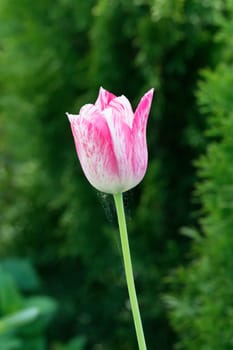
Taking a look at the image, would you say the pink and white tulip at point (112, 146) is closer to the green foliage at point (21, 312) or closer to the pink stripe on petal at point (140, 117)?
the pink stripe on petal at point (140, 117)

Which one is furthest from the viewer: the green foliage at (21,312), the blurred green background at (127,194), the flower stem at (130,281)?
the green foliage at (21,312)

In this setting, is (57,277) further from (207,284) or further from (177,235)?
(207,284)

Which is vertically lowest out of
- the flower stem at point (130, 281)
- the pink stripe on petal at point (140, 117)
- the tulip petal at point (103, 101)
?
the flower stem at point (130, 281)

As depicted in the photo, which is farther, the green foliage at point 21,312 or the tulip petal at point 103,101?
the green foliage at point 21,312

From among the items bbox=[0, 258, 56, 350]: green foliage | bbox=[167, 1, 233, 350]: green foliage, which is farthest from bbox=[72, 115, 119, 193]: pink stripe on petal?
bbox=[0, 258, 56, 350]: green foliage

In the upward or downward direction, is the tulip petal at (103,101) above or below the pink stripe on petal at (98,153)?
above

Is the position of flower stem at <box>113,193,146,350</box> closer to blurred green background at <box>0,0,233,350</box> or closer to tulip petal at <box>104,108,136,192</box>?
tulip petal at <box>104,108,136,192</box>

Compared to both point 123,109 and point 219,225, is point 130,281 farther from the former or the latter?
point 219,225

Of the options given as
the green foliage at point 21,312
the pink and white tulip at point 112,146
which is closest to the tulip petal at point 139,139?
the pink and white tulip at point 112,146
